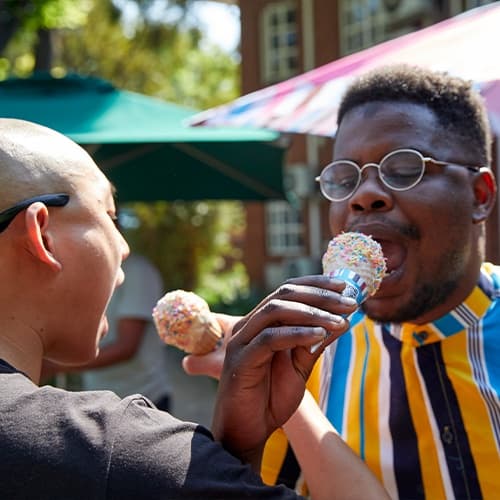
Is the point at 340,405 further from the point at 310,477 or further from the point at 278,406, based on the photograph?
the point at 278,406

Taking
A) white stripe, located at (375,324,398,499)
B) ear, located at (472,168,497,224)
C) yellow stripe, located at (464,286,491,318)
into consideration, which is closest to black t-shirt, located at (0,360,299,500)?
white stripe, located at (375,324,398,499)

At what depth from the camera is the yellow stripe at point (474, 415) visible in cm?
195

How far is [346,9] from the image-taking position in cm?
1433

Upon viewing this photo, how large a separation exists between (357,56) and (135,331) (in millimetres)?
2232

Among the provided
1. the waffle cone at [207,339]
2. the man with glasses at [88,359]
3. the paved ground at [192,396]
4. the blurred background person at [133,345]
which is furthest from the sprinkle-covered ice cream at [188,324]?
the paved ground at [192,396]

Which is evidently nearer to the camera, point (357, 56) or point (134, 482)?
point (134, 482)

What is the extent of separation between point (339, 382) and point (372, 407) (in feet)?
0.48

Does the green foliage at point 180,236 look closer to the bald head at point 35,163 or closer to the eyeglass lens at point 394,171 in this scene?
Result: the eyeglass lens at point 394,171

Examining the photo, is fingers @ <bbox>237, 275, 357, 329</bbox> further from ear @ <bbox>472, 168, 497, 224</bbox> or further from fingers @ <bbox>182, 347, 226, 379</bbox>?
ear @ <bbox>472, 168, 497, 224</bbox>

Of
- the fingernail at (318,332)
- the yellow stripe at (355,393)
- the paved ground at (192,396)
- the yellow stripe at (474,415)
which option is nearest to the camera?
the fingernail at (318,332)

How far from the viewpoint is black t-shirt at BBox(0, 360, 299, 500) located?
1.36m

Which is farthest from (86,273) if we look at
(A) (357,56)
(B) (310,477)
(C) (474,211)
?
(A) (357,56)

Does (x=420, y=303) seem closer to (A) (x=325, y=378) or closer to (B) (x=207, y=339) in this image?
(A) (x=325, y=378)

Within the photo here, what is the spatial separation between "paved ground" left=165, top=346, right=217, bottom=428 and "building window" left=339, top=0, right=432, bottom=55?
6.50 metres
